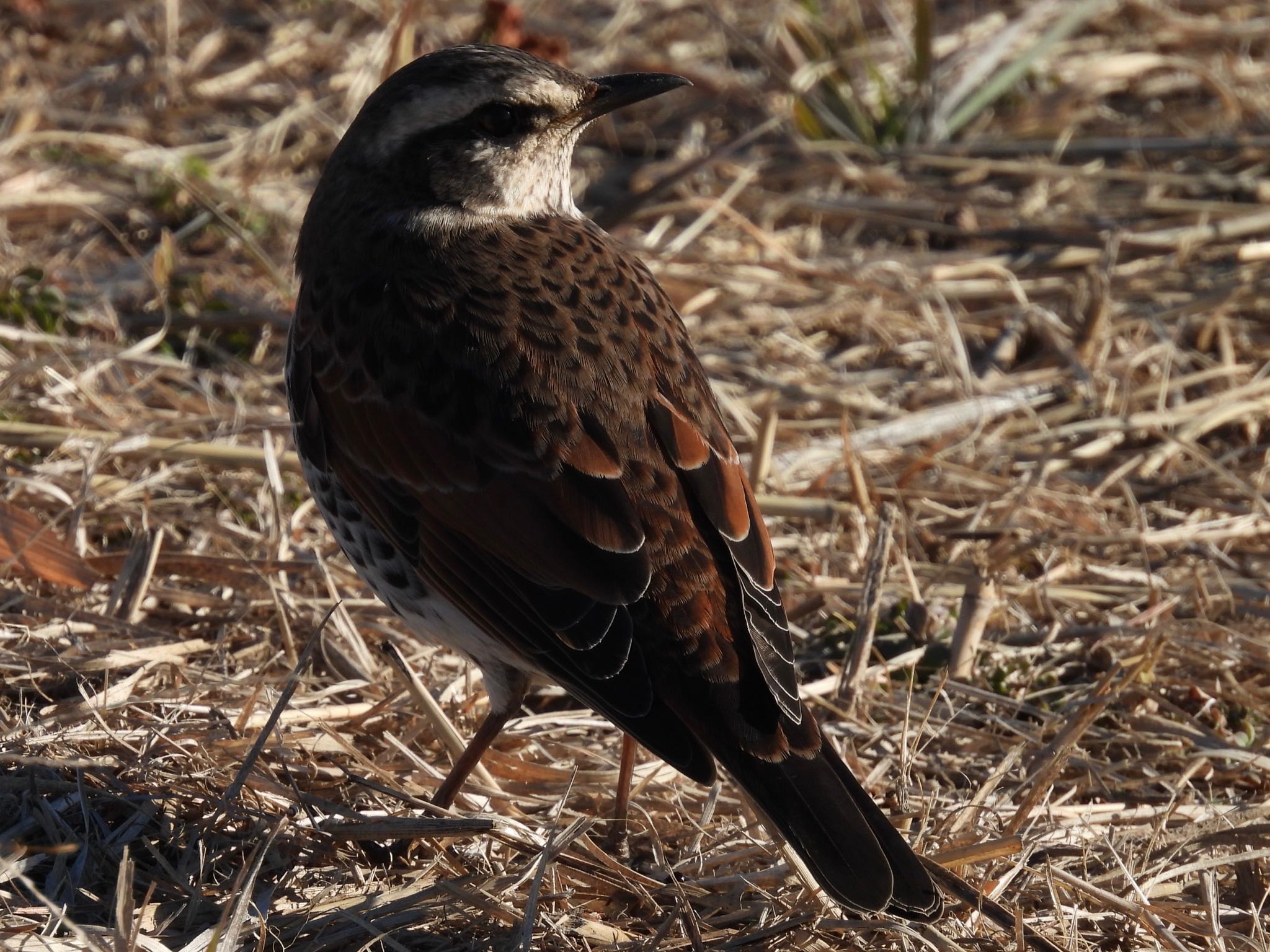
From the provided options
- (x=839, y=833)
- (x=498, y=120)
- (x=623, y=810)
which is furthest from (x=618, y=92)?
(x=839, y=833)

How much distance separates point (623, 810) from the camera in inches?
169

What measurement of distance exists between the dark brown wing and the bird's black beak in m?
0.45

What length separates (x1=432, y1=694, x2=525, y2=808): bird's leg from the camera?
4.22 metres

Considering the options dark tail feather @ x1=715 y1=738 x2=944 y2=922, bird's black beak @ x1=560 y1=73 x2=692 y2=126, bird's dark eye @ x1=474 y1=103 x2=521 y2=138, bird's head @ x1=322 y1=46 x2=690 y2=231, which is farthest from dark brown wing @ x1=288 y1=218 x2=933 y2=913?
bird's black beak @ x1=560 y1=73 x2=692 y2=126

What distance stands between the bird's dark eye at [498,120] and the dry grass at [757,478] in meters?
1.42

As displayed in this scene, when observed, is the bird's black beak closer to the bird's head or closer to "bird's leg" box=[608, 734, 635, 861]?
the bird's head

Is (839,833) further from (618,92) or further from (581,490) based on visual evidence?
(618,92)

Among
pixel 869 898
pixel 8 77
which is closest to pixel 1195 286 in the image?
pixel 869 898

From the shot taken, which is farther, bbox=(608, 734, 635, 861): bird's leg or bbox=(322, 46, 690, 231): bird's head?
bbox=(322, 46, 690, 231): bird's head

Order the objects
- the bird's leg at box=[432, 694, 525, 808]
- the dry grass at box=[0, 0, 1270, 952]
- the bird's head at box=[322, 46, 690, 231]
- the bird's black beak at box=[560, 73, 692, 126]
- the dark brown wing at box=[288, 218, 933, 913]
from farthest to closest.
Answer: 1. the bird's black beak at box=[560, 73, 692, 126]
2. the bird's head at box=[322, 46, 690, 231]
3. the bird's leg at box=[432, 694, 525, 808]
4. the dry grass at box=[0, 0, 1270, 952]
5. the dark brown wing at box=[288, 218, 933, 913]

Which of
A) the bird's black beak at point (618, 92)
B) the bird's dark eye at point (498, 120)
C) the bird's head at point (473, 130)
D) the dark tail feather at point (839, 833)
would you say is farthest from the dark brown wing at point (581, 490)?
the bird's black beak at point (618, 92)

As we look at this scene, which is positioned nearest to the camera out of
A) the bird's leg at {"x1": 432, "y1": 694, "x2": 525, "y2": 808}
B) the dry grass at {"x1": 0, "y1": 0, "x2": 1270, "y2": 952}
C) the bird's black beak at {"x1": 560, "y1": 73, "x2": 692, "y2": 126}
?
the dry grass at {"x1": 0, "y1": 0, "x2": 1270, "y2": 952}

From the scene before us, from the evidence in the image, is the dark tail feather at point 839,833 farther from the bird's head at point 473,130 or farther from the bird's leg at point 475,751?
the bird's head at point 473,130

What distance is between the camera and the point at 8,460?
18.1ft
